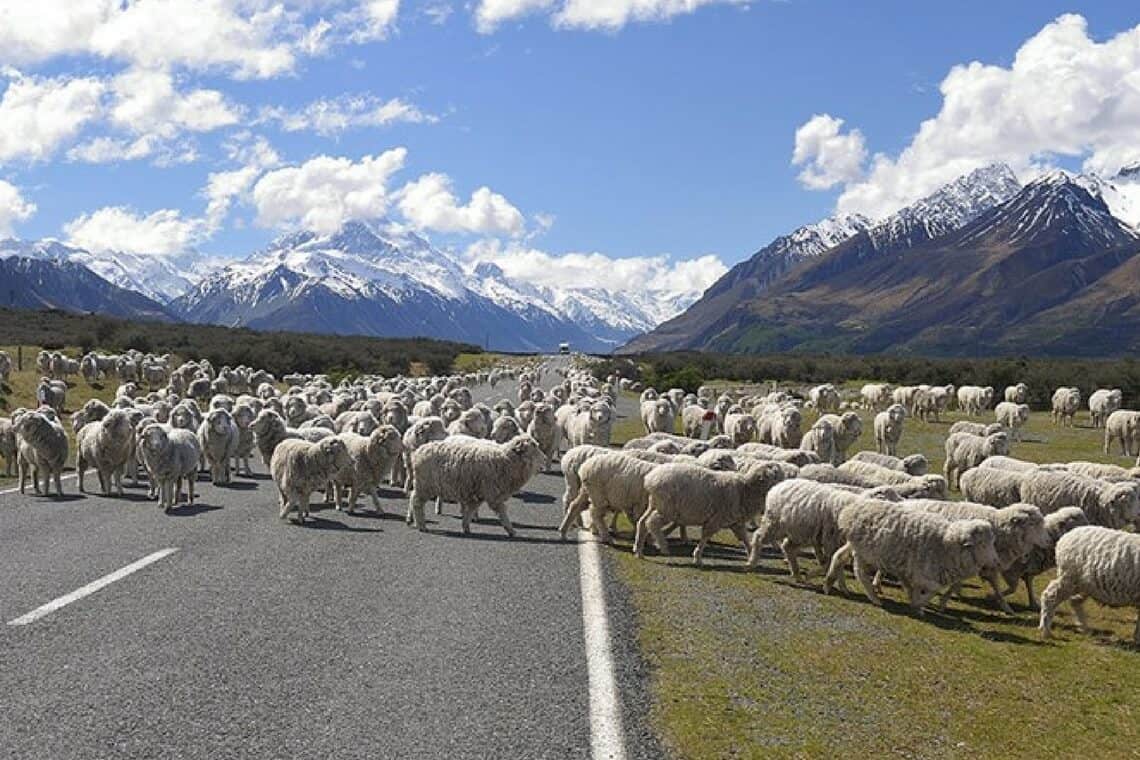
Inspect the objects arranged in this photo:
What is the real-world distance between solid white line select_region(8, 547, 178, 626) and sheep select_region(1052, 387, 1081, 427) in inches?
1776

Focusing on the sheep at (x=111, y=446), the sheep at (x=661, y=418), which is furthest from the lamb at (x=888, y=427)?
the sheep at (x=111, y=446)

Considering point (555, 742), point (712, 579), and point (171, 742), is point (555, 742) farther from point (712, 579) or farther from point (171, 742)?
point (712, 579)

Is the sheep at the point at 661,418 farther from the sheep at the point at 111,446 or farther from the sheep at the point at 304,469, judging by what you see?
the sheep at the point at 111,446

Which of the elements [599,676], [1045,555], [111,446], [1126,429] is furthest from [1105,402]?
[599,676]

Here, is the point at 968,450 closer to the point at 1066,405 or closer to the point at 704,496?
the point at 704,496

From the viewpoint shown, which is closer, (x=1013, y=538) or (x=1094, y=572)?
(x=1094, y=572)

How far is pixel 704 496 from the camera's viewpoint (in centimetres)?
1368

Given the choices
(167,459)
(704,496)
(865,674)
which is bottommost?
(865,674)

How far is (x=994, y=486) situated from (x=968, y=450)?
8.07 metres

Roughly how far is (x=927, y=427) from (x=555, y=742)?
41504 mm

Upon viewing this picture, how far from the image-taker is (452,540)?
14.2m

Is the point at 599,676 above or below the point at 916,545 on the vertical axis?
below

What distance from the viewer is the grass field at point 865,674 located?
708cm

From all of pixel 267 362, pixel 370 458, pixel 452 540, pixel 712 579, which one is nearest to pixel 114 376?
pixel 267 362
